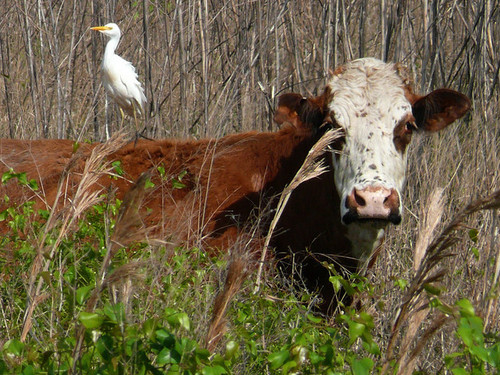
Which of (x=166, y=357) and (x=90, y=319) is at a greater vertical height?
(x=90, y=319)

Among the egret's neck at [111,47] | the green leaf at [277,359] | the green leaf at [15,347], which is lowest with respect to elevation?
the green leaf at [277,359]

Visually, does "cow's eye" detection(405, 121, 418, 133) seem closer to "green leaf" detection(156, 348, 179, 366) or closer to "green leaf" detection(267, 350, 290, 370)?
"green leaf" detection(267, 350, 290, 370)

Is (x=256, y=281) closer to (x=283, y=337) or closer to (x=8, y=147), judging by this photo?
(x=283, y=337)

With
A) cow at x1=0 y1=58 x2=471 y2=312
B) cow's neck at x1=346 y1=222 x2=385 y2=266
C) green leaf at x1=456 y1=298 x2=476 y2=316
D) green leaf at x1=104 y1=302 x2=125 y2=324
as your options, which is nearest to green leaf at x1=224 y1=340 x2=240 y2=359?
green leaf at x1=104 y1=302 x2=125 y2=324

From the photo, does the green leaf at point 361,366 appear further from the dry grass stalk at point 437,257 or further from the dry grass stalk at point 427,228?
the dry grass stalk at point 427,228

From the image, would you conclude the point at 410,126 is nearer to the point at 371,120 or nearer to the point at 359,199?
the point at 371,120

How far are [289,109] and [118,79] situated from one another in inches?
100

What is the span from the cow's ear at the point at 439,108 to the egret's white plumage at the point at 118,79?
2.58 meters

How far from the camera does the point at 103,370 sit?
2.22 m

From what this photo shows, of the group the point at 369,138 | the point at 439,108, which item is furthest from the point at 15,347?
the point at 439,108

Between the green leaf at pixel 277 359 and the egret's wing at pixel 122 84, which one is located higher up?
the egret's wing at pixel 122 84

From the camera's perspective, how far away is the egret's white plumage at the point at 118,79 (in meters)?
6.32

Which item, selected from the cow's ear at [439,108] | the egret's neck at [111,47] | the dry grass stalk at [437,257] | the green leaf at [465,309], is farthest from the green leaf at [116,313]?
the egret's neck at [111,47]

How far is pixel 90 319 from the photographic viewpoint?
1.96 meters
